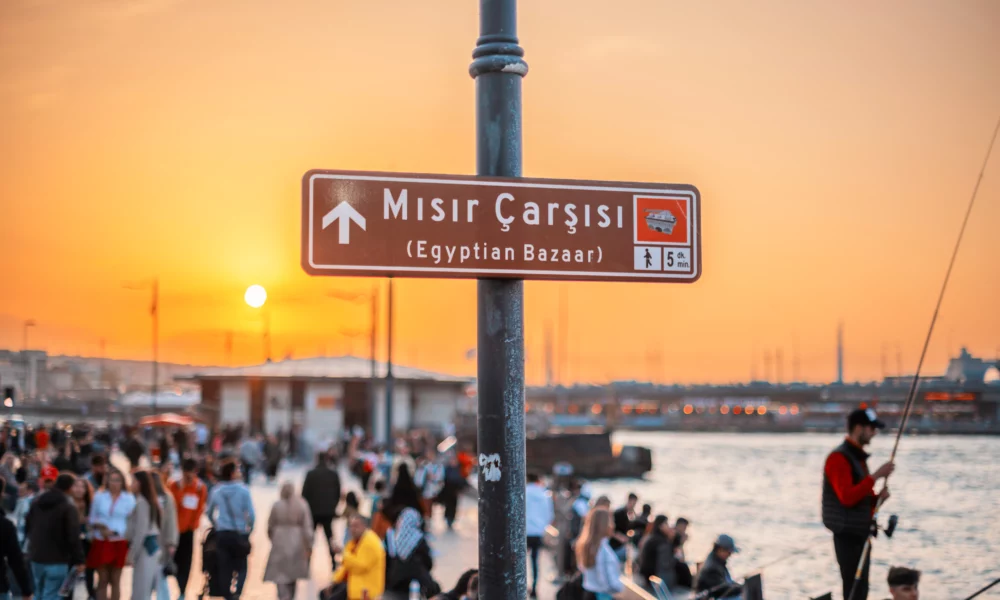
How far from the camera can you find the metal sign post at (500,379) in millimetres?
3971

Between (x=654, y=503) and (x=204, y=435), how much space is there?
102 feet

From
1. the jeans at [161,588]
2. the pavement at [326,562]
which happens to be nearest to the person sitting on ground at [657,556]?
the pavement at [326,562]

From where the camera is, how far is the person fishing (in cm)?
658

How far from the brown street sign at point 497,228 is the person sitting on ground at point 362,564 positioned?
669 centimetres

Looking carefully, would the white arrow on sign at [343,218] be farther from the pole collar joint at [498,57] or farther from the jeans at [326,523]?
the jeans at [326,523]

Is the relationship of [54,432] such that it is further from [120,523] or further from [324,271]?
[324,271]

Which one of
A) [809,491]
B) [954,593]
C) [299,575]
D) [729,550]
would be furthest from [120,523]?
[809,491]

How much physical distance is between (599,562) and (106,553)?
5595 millimetres

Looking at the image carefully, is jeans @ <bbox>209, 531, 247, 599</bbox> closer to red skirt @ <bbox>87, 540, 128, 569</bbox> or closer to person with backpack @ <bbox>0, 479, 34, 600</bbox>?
red skirt @ <bbox>87, 540, 128, 569</bbox>

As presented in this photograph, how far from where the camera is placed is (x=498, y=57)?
4145 millimetres

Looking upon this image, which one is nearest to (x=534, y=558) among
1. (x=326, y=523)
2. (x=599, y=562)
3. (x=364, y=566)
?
(x=326, y=523)

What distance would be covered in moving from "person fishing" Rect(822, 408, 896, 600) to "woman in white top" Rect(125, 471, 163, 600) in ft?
26.3

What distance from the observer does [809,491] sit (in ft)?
253

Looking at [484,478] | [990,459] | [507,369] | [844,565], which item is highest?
[507,369]
